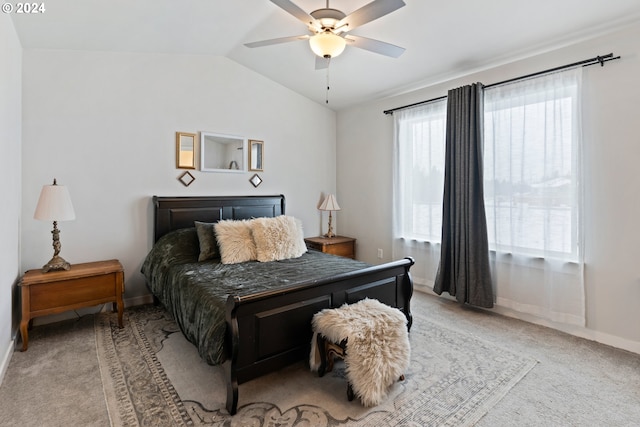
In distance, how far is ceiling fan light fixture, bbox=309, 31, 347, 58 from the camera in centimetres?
228

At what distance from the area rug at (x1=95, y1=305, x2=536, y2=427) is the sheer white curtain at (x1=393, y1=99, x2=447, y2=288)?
1391mm

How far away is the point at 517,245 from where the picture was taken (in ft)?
10.6

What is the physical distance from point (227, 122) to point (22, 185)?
6.92ft

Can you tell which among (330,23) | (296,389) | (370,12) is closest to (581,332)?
(296,389)

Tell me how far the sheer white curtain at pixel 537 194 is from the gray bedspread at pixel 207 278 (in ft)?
5.17

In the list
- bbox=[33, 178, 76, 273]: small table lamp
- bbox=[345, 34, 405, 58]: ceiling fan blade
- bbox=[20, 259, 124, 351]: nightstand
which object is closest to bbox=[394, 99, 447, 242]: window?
bbox=[345, 34, 405, 58]: ceiling fan blade

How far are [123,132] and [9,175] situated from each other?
117 cm

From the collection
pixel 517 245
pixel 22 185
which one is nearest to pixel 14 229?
pixel 22 185

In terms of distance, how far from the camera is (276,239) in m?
3.35

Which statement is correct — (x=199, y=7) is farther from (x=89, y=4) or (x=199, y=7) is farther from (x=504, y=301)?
(x=504, y=301)

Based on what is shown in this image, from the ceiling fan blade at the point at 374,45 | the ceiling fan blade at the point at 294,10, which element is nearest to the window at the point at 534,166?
the ceiling fan blade at the point at 374,45

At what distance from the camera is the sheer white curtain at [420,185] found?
3898 mm

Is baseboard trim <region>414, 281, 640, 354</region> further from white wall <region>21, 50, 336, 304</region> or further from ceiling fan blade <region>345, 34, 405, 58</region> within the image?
white wall <region>21, 50, 336, 304</region>

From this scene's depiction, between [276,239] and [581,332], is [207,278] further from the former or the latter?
[581,332]
